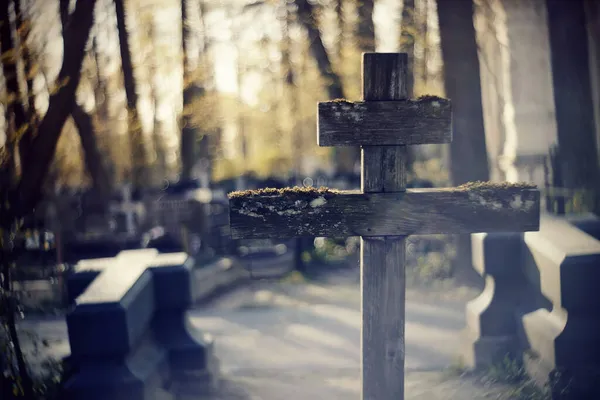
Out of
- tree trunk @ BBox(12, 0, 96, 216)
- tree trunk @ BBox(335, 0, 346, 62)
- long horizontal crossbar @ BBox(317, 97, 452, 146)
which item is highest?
tree trunk @ BBox(335, 0, 346, 62)

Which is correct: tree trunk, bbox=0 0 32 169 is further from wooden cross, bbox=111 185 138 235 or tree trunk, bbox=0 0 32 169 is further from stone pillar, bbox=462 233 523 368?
wooden cross, bbox=111 185 138 235

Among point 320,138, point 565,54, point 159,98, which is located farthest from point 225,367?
point 159,98

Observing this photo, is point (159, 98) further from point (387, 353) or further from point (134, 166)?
point (387, 353)

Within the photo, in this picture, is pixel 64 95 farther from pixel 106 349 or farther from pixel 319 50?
pixel 319 50

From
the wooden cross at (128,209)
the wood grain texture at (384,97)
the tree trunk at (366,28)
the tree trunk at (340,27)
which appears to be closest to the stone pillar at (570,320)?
the wood grain texture at (384,97)

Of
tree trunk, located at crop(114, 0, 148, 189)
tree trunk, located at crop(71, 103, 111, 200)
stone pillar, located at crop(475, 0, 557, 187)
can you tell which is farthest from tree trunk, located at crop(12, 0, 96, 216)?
stone pillar, located at crop(475, 0, 557, 187)

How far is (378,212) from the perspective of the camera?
2936 mm

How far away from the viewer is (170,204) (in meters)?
12.3

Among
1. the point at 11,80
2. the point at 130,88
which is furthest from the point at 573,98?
the point at 130,88

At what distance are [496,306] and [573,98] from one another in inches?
194

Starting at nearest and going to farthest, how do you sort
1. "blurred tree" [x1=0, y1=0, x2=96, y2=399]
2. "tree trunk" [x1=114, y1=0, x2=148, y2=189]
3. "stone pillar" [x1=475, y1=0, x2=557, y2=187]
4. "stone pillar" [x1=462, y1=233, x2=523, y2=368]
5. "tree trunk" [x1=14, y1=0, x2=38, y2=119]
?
1. "tree trunk" [x1=14, y1=0, x2=38, y2=119]
2. "stone pillar" [x1=462, y1=233, x2=523, y2=368]
3. "blurred tree" [x1=0, y1=0, x2=96, y2=399]
4. "tree trunk" [x1=114, y1=0, x2=148, y2=189]
5. "stone pillar" [x1=475, y1=0, x2=557, y2=187]

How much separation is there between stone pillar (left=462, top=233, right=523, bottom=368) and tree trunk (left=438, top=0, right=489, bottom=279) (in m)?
3.18

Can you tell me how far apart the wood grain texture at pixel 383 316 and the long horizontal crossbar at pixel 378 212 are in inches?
5.4

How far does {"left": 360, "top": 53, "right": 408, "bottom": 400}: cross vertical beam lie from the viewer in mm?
2941
